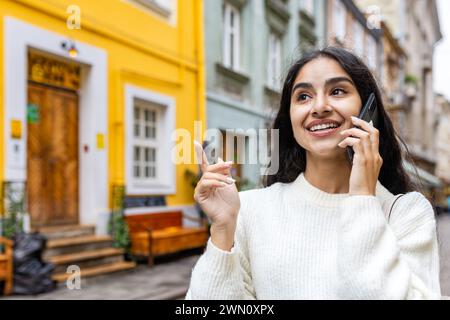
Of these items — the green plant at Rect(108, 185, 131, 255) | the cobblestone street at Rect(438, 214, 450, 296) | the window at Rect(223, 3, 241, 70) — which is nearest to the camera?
the cobblestone street at Rect(438, 214, 450, 296)

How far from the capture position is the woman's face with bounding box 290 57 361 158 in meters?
0.95

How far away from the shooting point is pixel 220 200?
3.08 ft

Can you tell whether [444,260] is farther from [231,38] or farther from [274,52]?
[274,52]

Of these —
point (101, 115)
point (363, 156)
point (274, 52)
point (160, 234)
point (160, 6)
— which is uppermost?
point (274, 52)

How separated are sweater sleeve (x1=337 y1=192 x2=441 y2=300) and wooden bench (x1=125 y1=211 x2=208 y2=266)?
17.0 feet

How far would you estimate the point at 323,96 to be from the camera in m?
0.96

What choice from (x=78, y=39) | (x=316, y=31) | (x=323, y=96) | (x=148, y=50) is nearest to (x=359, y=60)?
(x=323, y=96)

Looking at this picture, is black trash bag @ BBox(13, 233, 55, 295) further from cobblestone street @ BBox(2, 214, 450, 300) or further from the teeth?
the teeth

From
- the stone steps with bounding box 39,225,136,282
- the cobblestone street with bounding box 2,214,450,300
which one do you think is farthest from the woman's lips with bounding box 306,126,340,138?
the stone steps with bounding box 39,225,136,282

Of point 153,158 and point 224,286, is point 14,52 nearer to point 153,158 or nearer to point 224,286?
point 153,158

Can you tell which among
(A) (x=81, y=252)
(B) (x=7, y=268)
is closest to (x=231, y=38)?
(A) (x=81, y=252)

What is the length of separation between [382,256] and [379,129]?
0.37 meters

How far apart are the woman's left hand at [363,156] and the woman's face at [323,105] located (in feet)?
0.20

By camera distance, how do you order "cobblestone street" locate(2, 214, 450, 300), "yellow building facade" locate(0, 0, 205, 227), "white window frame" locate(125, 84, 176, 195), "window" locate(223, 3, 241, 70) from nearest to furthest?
"cobblestone street" locate(2, 214, 450, 300) < "yellow building facade" locate(0, 0, 205, 227) < "white window frame" locate(125, 84, 176, 195) < "window" locate(223, 3, 241, 70)
